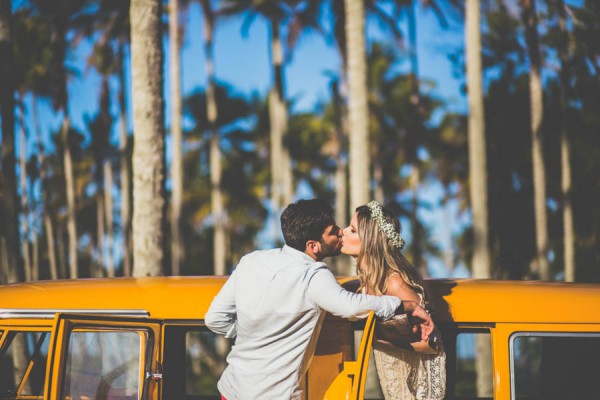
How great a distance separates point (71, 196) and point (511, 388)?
90.0ft

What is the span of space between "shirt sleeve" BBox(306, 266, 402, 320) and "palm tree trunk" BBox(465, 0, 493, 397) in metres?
9.06

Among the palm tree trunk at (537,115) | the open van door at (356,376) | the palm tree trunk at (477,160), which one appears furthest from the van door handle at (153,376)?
the palm tree trunk at (537,115)

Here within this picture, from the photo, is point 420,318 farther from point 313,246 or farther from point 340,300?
point 313,246

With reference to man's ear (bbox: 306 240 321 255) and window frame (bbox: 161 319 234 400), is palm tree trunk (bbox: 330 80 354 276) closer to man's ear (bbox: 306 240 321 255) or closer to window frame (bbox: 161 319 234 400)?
window frame (bbox: 161 319 234 400)

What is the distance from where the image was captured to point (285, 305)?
13.2ft

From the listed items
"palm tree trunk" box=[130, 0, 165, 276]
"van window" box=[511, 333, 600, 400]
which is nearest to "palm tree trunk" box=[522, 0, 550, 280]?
"palm tree trunk" box=[130, 0, 165, 276]

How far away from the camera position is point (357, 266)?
4.57m

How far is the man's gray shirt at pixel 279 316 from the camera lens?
3.99m

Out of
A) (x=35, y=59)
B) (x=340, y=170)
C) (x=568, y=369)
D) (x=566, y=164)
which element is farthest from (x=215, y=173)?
(x=568, y=369)

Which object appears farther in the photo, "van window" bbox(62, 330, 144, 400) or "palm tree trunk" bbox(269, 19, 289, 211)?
"palm tree trunk" bbox(269, 19, 289, 211)

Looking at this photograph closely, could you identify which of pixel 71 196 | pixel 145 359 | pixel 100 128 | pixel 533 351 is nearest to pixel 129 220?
pixel 71 196

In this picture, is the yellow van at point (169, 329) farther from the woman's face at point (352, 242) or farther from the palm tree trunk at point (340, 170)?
the palm tree trunk at point (340, 170)

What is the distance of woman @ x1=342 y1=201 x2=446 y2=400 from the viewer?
443cm

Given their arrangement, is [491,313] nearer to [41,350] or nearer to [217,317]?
[217,317]
